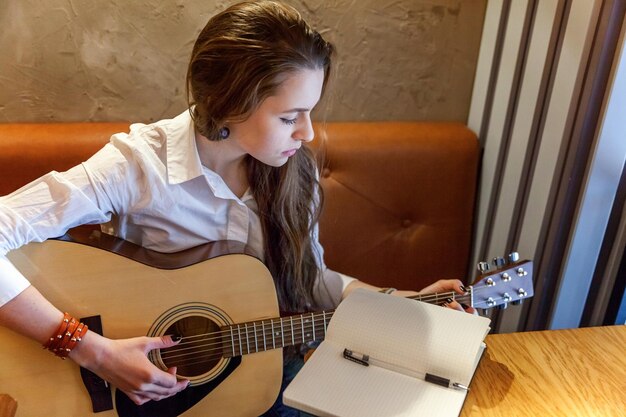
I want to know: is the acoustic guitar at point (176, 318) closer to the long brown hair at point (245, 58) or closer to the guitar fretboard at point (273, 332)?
the guitar fretboard at point (273, 332)

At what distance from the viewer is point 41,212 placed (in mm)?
893

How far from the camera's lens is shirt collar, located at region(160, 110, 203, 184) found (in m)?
1.00

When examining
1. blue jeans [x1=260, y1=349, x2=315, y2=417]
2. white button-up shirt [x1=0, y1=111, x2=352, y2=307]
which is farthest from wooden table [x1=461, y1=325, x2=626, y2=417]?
white button-up shirt [x1=0, y1=111, x2=352, y2=307]

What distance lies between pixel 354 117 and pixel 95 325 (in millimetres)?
806

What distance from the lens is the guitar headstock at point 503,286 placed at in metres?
1.00

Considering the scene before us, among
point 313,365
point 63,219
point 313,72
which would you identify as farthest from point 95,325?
point 313,72

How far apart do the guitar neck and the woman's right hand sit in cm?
12

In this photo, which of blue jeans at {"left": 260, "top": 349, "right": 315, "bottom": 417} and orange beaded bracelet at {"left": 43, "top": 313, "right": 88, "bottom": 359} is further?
blue jeans at {"left": 260, "top": 349, "right": 315, "bottom": 417}

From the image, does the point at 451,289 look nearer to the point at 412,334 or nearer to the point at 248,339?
the point at 412,334

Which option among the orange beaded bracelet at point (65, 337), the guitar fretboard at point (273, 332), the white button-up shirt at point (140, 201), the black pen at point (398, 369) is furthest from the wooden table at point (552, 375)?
the orange beaded bracelet at point (65, 337)

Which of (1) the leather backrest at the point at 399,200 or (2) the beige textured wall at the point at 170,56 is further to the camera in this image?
(1) the leather backrest at the point at 399,200

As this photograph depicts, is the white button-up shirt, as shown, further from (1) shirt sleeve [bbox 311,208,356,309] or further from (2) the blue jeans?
(2) the blue jeans

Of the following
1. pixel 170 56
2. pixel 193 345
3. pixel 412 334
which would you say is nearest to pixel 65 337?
pixel 193 345

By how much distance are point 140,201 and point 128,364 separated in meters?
0.29
